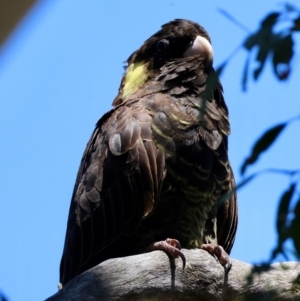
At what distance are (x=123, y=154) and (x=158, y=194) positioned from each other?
0.33m

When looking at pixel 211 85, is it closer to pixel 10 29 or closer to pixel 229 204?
pixel 10 29

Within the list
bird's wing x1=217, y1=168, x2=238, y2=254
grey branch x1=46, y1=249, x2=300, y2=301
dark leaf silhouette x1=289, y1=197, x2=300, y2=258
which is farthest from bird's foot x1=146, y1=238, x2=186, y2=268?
dark leaf silhouette x1=289, y1=197, x2=300, y2=258

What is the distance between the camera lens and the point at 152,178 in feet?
12.0

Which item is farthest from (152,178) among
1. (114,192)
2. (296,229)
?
(296,229)

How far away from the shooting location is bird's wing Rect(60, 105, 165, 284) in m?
3.65

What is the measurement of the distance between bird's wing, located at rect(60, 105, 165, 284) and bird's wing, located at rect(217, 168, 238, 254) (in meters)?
0.67

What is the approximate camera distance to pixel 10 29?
1.97 meters

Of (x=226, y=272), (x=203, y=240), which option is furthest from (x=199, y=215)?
(x=226, y=272)

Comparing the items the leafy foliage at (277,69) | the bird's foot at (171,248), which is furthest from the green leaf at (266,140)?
the bird's foot at (171,248)

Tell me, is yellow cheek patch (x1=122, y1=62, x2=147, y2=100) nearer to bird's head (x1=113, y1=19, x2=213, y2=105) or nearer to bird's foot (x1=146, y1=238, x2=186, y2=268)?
bird's head (x1=113, y1=19, x2=213, y2=105)

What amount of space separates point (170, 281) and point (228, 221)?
1.40 metres

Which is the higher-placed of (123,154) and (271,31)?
(271,31)

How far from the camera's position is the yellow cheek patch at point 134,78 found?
14.5ft

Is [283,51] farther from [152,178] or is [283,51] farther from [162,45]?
[162,45]
